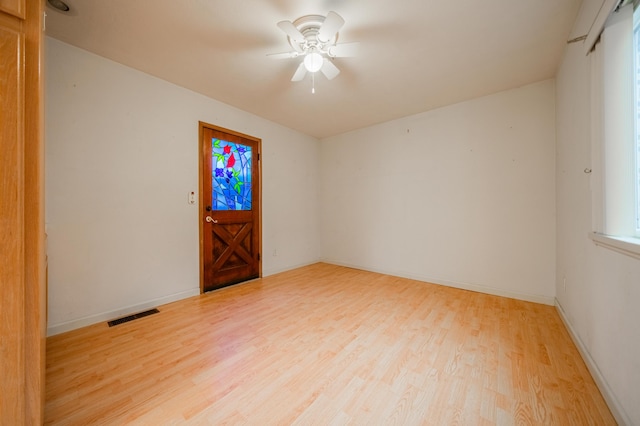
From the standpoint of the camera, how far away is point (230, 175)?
3420 mm

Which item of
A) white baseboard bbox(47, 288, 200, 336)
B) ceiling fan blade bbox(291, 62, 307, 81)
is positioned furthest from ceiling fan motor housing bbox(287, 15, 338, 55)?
white baseboard bbox(47, 288, 200, 336)

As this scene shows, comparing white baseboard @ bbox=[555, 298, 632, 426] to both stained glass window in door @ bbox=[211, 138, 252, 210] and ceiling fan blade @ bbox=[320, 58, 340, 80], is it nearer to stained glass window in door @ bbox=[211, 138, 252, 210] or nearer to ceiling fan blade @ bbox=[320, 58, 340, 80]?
ceiling fan blade @ bbox=[320, 58, 340, 80]

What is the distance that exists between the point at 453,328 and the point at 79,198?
147 inches

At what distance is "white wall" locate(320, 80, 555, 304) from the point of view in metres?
2.74

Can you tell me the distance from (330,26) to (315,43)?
1.10ft

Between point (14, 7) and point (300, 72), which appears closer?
point (14, 7)

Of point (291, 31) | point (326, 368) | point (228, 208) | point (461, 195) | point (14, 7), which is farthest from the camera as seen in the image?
point (228, 208)

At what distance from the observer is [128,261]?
8.12 ft

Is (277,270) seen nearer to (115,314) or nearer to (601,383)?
(115,314)

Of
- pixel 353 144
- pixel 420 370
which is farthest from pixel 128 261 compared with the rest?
pixel 353 144

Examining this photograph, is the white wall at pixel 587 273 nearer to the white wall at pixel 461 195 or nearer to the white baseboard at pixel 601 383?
the white baseboard at pixel 601 383

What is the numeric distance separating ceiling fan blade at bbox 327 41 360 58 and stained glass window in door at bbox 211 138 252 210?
6.58 feet

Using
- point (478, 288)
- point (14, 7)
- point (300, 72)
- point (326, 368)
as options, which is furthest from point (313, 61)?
point (478, 288)

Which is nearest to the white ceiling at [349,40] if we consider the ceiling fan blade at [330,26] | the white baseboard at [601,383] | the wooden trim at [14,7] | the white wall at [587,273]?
the ceiling fan blade at [330,26]
